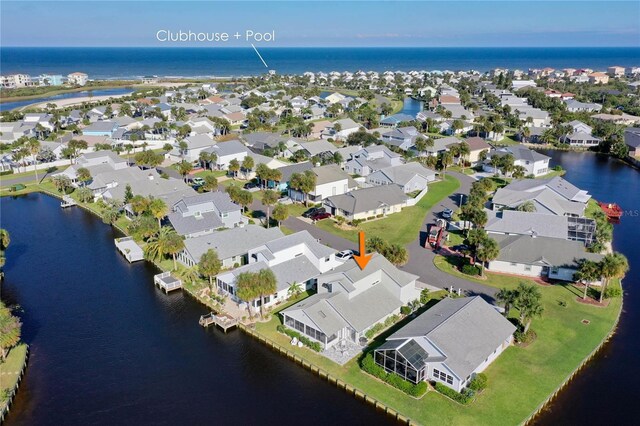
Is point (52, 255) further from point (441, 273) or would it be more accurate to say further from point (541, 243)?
point (541, 243)

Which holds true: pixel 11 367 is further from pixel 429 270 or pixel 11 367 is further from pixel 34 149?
pixel 34 149

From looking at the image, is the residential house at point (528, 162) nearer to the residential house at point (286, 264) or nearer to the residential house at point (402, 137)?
the residential house at point (402, 137)

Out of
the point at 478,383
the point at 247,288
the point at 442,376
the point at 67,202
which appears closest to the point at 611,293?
the point at 478,383

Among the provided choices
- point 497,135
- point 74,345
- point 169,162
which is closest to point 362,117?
point 497,135

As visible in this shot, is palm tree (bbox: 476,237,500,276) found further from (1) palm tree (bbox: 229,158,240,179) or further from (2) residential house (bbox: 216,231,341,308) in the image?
(1) palm tree (bbox: 229,158,240,179)

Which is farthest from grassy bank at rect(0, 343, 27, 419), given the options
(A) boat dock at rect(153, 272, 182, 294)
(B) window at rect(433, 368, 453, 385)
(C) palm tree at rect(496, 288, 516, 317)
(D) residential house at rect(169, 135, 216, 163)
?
(D) residential house at rect(169, 135, 216, 163)
